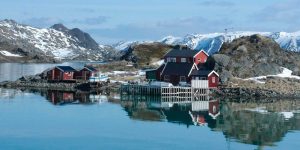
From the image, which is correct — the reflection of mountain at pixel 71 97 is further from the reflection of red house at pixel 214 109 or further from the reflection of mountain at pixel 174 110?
the reflection of red house at pixel 214 109

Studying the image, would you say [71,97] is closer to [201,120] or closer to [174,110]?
[174,110]

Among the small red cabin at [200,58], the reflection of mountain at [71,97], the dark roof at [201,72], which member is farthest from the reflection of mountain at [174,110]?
the small red cabin at [200,58]

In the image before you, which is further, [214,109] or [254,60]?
[254,60]

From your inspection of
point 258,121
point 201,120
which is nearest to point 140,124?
point 201,120

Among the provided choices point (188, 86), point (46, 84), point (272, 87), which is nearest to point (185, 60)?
point (188, 86)

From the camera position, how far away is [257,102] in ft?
258

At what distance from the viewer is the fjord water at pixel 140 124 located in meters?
44.6

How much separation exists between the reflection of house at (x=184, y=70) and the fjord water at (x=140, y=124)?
8.49 m

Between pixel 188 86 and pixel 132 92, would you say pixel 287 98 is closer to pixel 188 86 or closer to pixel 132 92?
pixel 188 86

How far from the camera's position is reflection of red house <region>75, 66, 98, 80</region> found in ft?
331

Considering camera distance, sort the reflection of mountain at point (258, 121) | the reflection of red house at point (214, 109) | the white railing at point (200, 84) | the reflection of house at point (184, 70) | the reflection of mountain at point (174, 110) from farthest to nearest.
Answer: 1. the reflection of house at point (184, 70)
2. the white railing at point (200, 84)
3. the reflection of red house at point (214, 109)
4. the reflection of mountain at point (174, 110)
5. the reflection of mountain at point (258, 121)

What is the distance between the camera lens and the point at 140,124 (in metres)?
56.1

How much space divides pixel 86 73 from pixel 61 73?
14.9 feet

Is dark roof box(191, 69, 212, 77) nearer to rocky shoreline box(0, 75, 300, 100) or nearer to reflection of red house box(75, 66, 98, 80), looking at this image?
rocky shoreline box(0, 75, 300, 100)
